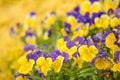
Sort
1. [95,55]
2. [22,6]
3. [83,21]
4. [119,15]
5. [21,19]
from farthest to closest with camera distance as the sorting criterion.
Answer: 1. [22,6]
2. [21,19]
3. [83,21]
4. [119,15]
5. [95,55]

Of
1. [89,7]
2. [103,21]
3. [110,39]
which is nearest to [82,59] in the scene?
[110,39]

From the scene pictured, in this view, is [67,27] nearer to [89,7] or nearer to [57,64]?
[89,7]

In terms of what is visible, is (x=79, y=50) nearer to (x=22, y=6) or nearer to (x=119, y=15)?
(x=119, y=15)

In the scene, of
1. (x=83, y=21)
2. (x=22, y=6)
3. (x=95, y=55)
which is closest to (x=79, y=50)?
(x=95, y=55)

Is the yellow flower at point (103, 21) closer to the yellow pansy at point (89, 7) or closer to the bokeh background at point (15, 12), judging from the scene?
the yellow pansy at point (89, 7)

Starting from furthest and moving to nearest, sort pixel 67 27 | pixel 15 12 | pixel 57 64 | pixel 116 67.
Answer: pixel 15 12 < pixel 67 27 < pixel 57 64 < pixel 116 67

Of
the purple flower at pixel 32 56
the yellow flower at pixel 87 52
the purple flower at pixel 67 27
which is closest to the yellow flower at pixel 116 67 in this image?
the yellow flower at pixel 87 52
